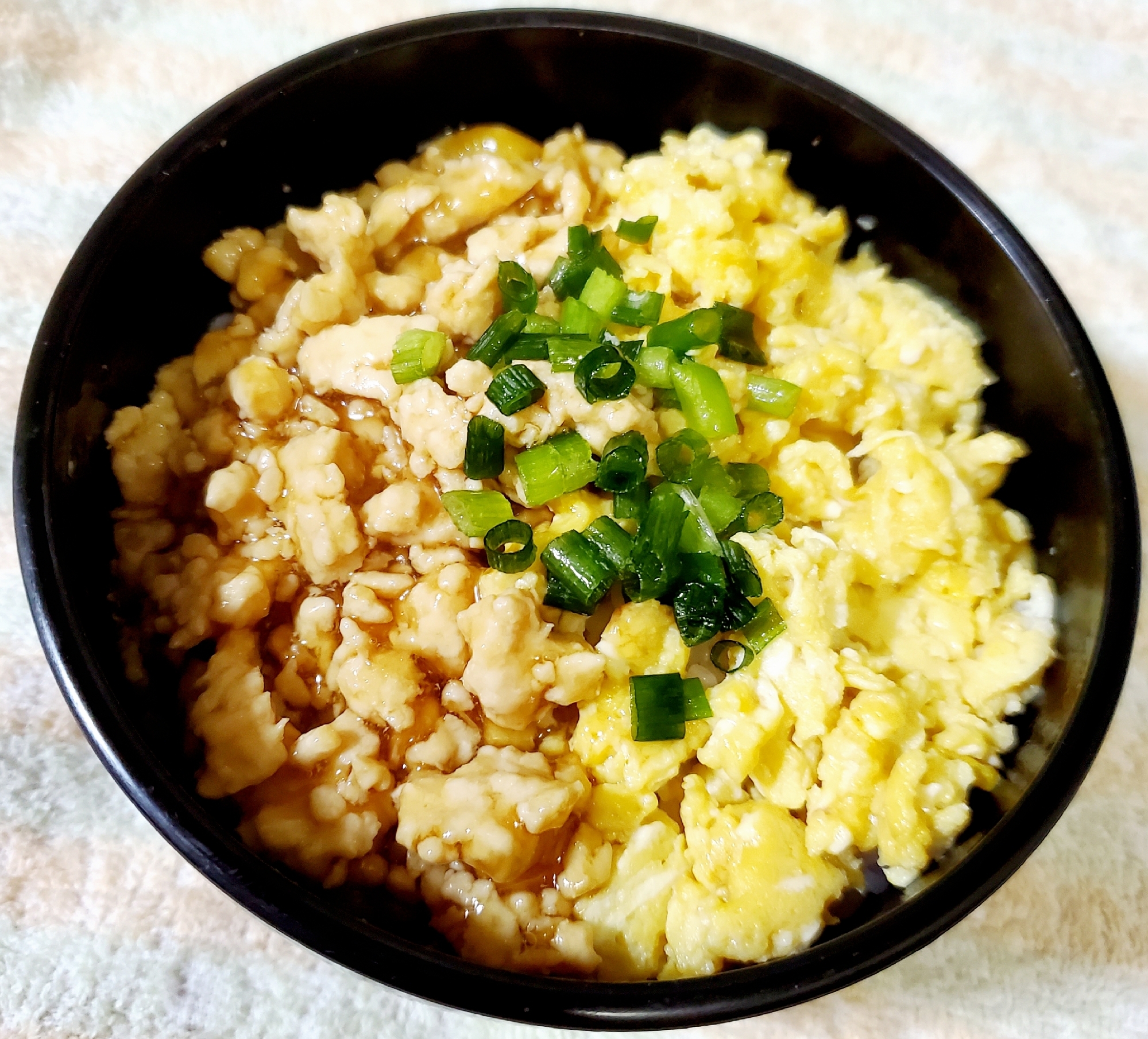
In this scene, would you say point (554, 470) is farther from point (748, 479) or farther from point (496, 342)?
point (748, 479)

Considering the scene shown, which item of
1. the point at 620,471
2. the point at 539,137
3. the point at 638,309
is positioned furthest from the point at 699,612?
the point at 539,137

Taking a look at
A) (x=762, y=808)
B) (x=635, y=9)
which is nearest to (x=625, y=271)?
(x=762, y=808)

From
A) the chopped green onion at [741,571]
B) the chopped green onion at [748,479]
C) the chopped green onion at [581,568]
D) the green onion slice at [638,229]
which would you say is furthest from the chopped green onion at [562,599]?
the green onion slice at [638,229]

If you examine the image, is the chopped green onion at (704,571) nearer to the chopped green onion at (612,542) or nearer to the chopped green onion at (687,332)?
the chopped green onion at (612,542)

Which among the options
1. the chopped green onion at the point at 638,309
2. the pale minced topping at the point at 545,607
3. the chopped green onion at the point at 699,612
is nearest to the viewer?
the pale minced topping at the point at 545,607

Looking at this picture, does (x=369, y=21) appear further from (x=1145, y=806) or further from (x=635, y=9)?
(x=1145, y=806)
